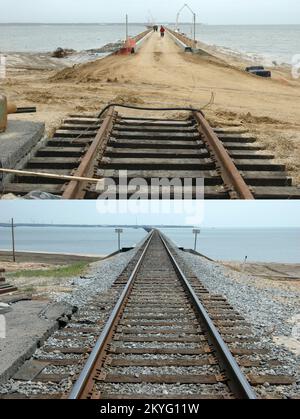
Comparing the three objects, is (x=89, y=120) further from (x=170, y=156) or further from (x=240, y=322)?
(x=240, y=322)

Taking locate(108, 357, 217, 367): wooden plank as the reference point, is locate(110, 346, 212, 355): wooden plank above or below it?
below

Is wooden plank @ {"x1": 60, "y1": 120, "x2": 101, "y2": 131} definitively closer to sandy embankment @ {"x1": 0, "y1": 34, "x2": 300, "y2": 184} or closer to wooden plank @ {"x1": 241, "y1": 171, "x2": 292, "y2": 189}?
sandy embankment @ {"x1": 0, "y1": 34, "x2": 300, "y2": 184}

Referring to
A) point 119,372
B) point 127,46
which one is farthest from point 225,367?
Result: point 127,46

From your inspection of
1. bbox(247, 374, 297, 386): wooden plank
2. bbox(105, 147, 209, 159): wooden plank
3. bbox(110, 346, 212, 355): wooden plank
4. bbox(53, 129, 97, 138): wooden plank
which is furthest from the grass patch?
bbox(247, 374, 297, 386): wooden plank

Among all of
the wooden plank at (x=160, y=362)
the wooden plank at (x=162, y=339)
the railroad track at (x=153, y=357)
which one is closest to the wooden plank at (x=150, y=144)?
the railroad track at (x=153, y=357)

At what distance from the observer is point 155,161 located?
7965 millimetres

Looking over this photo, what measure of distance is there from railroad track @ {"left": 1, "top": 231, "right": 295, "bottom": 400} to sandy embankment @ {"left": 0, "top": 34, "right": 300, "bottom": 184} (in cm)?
277

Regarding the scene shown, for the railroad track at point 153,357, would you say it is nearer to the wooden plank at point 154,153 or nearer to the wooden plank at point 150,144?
the wooden plank at point 154,153

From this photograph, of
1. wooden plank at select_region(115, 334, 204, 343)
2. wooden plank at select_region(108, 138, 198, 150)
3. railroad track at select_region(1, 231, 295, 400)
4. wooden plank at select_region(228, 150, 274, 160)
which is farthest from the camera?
wooden plank at select_region(108, 138, 198, 150)

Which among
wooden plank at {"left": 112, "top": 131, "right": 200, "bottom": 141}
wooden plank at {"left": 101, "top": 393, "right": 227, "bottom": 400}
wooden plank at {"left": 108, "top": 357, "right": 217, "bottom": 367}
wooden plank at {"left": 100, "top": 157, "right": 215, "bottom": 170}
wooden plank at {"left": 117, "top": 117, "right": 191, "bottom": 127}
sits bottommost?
wooden plank at {"left": 108, "top": 357, "right": 217, "bottom": 367}

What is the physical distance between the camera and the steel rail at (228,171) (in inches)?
262

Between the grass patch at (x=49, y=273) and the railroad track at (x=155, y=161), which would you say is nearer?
the railroad track at (x=155, y=161)

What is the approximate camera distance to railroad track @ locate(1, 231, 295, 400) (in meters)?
4.31
